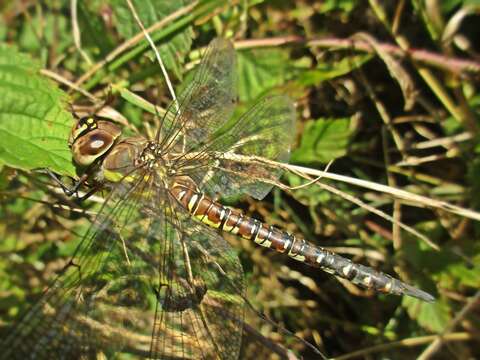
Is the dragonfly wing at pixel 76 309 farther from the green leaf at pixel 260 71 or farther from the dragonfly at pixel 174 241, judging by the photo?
the green leaf at pixel 260 71

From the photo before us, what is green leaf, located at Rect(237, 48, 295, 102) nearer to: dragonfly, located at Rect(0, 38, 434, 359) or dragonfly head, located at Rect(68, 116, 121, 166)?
dragonfly, located at Rect(0, 38, 434, 359)

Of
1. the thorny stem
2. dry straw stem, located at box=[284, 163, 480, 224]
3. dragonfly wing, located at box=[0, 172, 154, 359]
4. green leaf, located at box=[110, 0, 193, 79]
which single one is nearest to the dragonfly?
dragonfly wing, located at box=[0, 172, 154, 359]

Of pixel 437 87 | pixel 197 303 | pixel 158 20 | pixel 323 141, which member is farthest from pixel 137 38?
pixel 437 87

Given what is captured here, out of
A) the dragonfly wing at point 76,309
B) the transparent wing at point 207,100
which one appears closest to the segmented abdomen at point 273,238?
the transparent wing at point 207,100

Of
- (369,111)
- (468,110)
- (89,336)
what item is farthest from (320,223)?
(89,336)

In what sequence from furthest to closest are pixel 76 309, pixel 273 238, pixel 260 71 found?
pixel 260 71, pixel 273 238, pixel 76 309

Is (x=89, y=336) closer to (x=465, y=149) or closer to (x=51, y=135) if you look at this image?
(x=51, y=135)

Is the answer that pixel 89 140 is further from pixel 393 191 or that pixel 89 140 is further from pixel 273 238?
pixel 393 191
